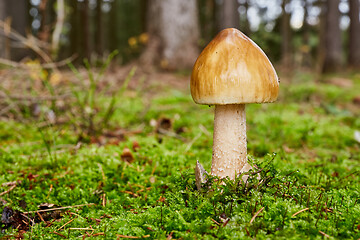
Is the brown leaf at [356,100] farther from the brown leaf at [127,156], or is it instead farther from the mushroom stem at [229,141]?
the brown leaf at [127,156]

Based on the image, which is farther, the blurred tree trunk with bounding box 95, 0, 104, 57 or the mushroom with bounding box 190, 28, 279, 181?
the blurred tree trunk with bounding box 95, 0, 104, 57

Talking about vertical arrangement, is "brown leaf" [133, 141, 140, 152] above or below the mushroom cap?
below

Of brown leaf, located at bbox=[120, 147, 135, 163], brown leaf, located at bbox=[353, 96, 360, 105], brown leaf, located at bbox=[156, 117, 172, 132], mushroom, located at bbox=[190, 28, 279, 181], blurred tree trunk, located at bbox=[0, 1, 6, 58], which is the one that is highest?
blurred tree trunk, located at bbox=[0, 1, 6, 58]

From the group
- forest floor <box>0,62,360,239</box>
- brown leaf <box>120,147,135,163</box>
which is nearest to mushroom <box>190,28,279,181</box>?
forest floor <box>0,62,360,239</box>

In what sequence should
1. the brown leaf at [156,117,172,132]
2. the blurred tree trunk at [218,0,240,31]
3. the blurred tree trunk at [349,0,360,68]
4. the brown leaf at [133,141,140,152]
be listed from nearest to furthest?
the brown leaf at [133,141,140,152] → the brown leaf at [156,117,172,132] → the blurred tree trunk at [218,0,240,31] → the blurred tree trunk at [349,0,360,68]

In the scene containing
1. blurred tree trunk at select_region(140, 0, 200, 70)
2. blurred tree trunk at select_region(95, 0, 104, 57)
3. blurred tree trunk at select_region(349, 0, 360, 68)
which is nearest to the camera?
blurred tree trunk at select_region(140, 0, 200, 70)

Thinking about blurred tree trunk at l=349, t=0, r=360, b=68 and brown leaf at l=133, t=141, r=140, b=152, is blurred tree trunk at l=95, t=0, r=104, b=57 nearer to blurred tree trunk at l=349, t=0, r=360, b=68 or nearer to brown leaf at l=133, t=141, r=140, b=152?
blurred tree trunk at l=349, t=0, r=360, b=68

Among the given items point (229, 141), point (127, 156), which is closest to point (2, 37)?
point (127, 156)

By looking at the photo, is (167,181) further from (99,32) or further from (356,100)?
(99,32)

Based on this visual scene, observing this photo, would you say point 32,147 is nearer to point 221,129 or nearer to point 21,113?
point 21,113
